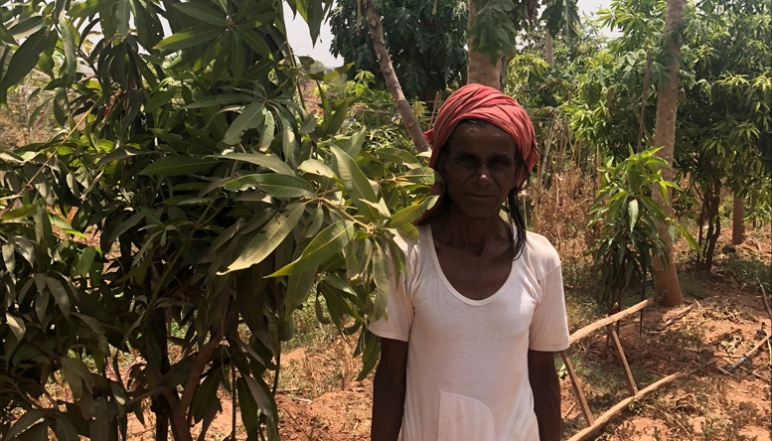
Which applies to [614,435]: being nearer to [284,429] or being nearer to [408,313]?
[284,429]

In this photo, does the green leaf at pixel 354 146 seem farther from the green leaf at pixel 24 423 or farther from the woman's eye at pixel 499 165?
the green leaf at pixel 24 423

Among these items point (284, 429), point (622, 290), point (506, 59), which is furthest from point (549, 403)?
point (622, 290)

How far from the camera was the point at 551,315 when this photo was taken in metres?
1.29

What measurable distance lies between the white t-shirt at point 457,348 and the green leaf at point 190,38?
50 centimetres

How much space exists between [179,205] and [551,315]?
73cm

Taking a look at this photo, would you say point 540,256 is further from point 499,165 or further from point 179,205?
point 179,205

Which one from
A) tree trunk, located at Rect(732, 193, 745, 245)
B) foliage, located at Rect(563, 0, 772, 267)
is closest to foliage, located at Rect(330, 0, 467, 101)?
foliage, located at Rect(563, 0, 772, 267)

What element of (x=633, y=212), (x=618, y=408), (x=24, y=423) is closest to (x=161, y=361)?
(x=24, y=423)

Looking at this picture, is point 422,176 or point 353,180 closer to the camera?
point 353,180

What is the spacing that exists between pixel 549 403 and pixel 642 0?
183 inches

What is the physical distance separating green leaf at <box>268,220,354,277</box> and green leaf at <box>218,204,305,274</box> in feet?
0.20

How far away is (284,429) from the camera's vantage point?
3135 mm

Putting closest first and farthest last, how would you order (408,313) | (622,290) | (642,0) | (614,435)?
(408,313)
(614,435)
(622,290)
(642,0)

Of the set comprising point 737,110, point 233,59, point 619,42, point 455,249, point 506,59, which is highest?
point 619,42
